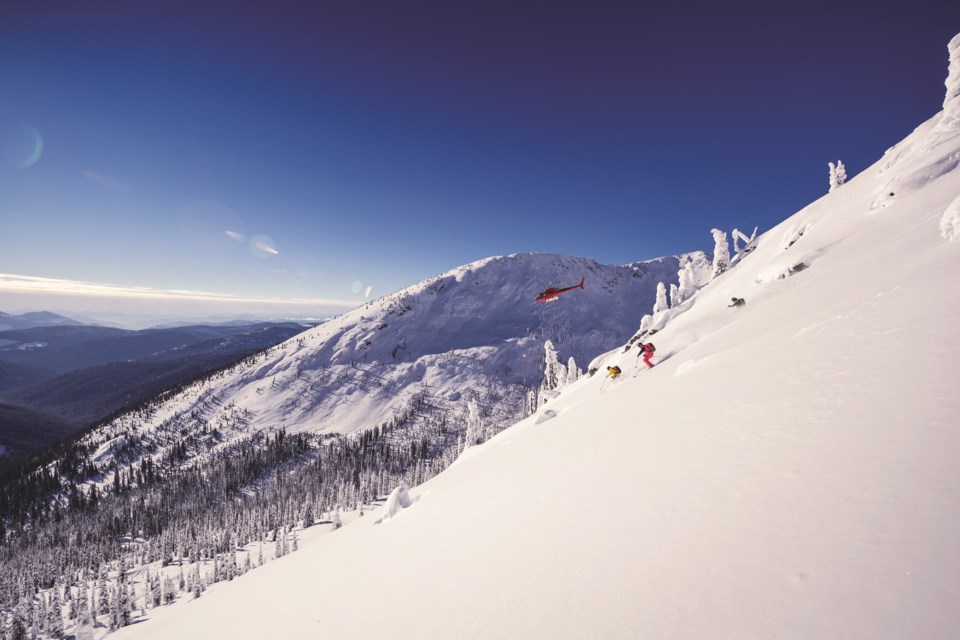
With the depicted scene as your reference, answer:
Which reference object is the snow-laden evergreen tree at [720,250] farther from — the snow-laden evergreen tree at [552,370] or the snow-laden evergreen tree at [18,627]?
the snow-laden evergreen tree at [18,627]

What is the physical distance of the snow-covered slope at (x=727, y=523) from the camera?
9.77ft

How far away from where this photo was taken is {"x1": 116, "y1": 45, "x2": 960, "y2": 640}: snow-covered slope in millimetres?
2977

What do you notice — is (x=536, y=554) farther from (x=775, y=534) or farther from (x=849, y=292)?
(x=849, y=292)

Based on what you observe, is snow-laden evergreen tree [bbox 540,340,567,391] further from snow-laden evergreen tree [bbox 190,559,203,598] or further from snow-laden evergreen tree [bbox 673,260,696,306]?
snow-laden evergreen tree [bbox 190,559,203,598]

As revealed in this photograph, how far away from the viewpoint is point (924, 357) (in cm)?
577

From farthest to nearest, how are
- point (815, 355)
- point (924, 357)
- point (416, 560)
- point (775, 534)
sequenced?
point (815, 355), point (416, 560), point (924, 357), point (775, 534)

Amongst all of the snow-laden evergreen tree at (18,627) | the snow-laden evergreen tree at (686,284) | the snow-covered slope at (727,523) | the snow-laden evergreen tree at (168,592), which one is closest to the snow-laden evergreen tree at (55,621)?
the snow-laden evergreen tree at (18,627)

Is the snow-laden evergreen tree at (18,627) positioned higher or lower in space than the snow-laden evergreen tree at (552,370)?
lower

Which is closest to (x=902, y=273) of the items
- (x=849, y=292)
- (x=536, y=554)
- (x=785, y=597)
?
(x=849, y=292)

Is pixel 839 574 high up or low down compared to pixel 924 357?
down

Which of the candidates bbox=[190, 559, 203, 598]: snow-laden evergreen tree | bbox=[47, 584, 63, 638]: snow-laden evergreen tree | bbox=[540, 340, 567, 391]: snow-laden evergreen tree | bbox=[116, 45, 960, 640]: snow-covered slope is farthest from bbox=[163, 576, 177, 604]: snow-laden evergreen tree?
bbox=[116, 45, 960, 640]: snow-covered slope

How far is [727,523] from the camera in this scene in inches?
162

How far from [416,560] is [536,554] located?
295 cm

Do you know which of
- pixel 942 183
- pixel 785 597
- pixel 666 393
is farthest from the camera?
pixel 942 183
